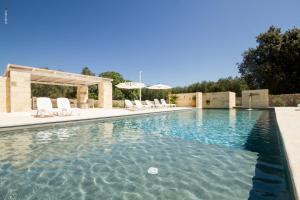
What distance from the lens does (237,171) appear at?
125 inches

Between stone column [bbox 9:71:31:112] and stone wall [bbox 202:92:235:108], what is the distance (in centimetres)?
1644

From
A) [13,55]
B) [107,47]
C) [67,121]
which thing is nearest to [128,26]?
[107,47]

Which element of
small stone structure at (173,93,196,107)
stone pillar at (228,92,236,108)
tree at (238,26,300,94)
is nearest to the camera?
stone pillar at (228,92,236,108)

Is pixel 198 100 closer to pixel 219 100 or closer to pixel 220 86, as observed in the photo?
pixel 219 100

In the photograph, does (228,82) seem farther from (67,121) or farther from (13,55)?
(13,55)

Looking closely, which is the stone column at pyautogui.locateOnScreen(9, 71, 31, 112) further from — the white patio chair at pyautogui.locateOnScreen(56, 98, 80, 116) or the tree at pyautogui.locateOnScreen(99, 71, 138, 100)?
the tree at pyautogui.locateOnScreen(99, 71, 138, 100)

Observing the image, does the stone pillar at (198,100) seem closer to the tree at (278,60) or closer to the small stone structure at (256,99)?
the small stone structure at (256,99)

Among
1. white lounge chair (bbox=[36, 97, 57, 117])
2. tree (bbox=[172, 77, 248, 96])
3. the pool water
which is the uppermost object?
tree (bbox=[172, 77, 248, 96])

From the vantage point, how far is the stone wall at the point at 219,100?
20.0 metres

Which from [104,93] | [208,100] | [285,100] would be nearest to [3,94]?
[104,93]

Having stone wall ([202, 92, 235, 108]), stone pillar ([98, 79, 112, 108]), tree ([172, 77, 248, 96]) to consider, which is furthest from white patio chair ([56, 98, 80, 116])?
tree ([172, 77, 248, 96])

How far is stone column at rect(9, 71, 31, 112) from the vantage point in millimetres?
11688

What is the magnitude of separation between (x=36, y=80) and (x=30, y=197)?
16.7 metres

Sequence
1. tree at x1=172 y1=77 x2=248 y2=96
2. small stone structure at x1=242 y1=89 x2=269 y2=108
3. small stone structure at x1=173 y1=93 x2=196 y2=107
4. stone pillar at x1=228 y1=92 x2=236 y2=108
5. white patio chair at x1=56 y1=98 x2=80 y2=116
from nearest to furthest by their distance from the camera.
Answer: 1. white patio chair at x1=56 y1=98 x2=80 y2=116
2. small stone structure at x1=242 y1=89 x2=269 y2=108
3. stone pillar at x1=228 y1=92 x2=236 y2=108
4. small stone structure at x1=173 y1=93 x2=196 y2=107
5. tree at x1=172 y1=77 x2=248 y2=96
